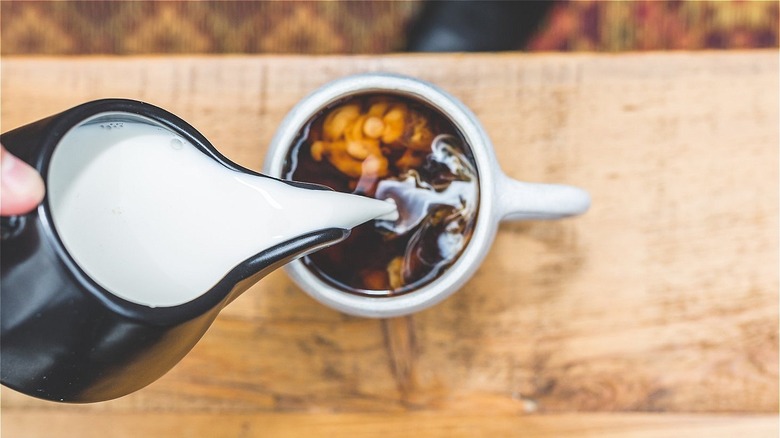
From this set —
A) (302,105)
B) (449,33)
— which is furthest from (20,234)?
(449,33)

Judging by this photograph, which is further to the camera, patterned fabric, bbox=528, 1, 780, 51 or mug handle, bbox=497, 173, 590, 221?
patterned fabric, bbox=528, 1, 780, 51

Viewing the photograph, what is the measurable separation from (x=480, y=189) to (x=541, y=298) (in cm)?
14

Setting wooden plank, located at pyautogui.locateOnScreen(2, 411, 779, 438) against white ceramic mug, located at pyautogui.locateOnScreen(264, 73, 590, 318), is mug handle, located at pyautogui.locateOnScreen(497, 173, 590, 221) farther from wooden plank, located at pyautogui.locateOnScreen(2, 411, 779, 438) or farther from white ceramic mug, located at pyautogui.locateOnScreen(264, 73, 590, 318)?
wooden plank, located at pyautogui.locateOnScreen(2, 411, 779, 438)

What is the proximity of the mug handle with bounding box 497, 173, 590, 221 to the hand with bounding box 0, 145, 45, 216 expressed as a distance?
0.26 m

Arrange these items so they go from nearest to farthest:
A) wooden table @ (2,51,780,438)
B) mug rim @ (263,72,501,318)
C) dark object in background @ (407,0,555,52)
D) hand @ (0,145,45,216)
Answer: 1. hand @ (0,145,45,216)
2. mug rim @ (263,72,501,318)
3. wooden table @ (2,51,780,438)
4. dark object in background @ (407,0,555,52)

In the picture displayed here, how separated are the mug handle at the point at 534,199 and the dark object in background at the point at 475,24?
38cm

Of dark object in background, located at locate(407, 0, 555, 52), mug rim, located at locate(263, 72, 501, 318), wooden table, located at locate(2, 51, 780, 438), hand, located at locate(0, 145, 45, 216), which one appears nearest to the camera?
hand, located at locate(0, 145, 45, 216)

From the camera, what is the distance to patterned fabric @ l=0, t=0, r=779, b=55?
0.84 metres

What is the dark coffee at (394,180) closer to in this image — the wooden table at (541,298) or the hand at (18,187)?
the wooden table at (541,298)

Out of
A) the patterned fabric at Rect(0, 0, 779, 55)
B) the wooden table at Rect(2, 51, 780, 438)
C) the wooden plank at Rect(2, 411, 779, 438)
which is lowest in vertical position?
the wooden plank at Rect(2, 411, 779, 438)

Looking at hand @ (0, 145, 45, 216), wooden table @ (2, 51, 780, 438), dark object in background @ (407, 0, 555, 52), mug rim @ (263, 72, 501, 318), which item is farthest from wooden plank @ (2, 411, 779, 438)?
dark object in background @ (407, 0, 555, 52)

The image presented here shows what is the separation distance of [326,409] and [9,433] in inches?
9.0

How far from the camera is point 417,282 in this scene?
0.48 meters

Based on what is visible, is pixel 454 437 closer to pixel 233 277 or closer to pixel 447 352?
pixel 447 352
